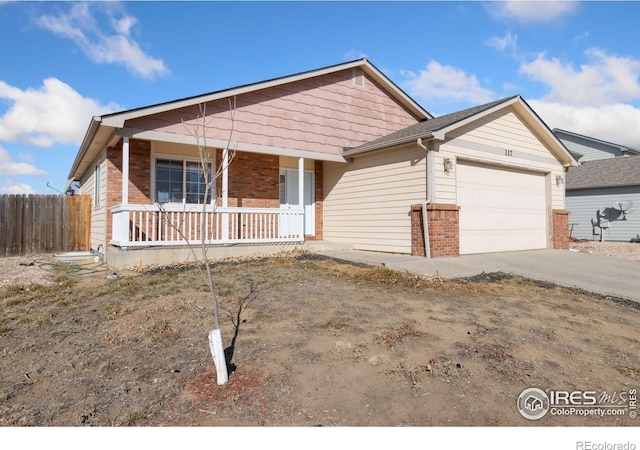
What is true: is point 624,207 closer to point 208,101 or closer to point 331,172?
Result: point 331,172

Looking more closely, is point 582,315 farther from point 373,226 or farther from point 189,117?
point 189,117

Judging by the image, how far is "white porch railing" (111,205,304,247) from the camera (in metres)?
8.17

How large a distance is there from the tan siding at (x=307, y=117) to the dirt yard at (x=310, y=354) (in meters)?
4.89

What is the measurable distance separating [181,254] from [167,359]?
5.58 metres

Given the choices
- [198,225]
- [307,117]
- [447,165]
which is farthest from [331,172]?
[198,225]

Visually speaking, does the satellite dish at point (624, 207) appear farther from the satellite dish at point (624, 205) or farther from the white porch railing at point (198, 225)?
the white porch railing at point (198, 225)

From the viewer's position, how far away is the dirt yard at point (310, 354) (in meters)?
2.59

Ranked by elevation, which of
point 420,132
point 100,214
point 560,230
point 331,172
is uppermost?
point 420,132

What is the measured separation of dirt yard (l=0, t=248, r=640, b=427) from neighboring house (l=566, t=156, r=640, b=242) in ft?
56.5

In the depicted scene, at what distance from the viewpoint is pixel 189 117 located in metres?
9.14

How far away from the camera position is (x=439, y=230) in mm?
8961

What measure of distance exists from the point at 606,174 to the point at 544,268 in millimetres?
16751

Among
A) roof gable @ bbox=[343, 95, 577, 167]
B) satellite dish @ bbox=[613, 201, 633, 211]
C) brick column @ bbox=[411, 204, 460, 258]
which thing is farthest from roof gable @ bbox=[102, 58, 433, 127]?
satellite dish @ bbox=[613, 201, 633, 211]

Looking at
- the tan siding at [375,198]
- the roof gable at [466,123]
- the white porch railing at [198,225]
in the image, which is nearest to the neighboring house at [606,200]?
the roof gable at [466,123]
